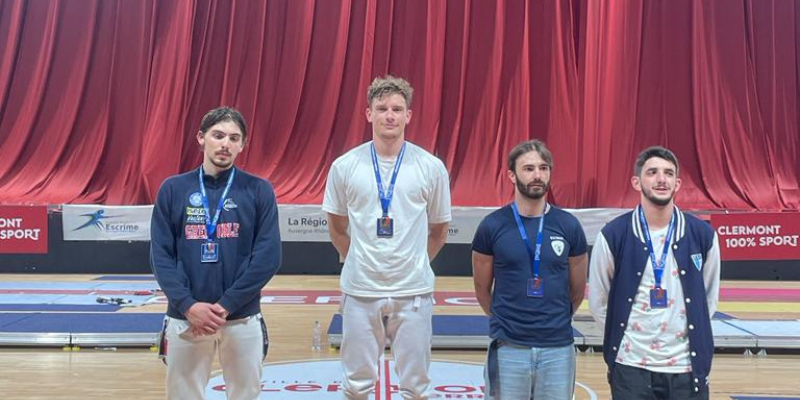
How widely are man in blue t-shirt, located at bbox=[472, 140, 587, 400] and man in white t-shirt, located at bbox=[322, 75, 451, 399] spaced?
0.26 meters

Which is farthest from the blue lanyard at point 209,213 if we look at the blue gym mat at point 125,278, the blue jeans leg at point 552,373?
the blue gym mat at point 125,278

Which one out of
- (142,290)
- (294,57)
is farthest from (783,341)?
(294,57)

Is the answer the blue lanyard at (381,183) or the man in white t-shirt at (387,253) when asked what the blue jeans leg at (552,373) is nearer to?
the man in white t-shirt at (387,253)

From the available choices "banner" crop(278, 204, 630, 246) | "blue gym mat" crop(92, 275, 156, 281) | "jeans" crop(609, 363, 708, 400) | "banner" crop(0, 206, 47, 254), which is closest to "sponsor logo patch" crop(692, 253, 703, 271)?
"jeans" crop(609, 363, 708, 400)

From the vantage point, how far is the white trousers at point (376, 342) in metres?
2.56

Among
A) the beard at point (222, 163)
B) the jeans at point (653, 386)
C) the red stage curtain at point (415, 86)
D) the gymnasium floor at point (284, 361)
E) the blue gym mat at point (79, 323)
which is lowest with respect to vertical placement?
the gymnasium floor at point (284, 361)

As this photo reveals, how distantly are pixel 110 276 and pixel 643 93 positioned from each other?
8063mm

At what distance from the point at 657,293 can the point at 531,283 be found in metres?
0.43

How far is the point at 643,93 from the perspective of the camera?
33.6 feet

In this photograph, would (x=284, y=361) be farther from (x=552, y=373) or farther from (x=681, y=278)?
(x=681, y=278)

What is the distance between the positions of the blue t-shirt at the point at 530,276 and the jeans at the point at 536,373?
3 cm

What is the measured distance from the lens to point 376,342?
8.51ft

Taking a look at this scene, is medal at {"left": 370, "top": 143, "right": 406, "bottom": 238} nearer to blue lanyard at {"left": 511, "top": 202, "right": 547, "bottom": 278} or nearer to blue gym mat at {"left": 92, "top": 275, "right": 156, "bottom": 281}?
blue lanyard at {"left": 511, "top": 202, "right": 547, "bottom": 278}

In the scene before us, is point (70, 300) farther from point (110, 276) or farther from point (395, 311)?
point (395, 311)
